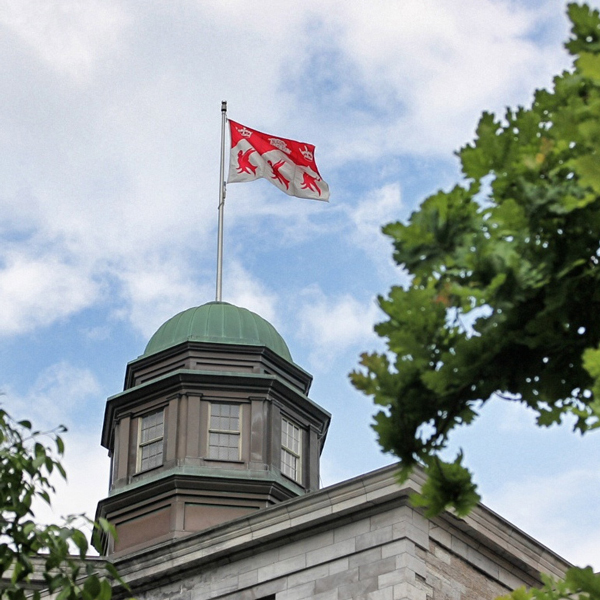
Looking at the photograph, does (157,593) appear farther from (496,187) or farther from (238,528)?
(496,187)

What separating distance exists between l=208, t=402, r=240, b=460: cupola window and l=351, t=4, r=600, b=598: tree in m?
22.8

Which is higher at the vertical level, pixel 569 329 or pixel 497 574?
pixel 497 574

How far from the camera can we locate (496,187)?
7.40m

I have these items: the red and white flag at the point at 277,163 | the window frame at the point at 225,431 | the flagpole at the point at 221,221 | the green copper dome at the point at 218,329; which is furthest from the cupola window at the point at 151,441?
the red and white flag at the point at 277,163

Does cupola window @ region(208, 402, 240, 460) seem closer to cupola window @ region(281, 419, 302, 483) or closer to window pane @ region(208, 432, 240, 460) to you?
window pane @ region(208, 432, 240, 460)

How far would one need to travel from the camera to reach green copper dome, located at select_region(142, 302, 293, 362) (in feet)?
106

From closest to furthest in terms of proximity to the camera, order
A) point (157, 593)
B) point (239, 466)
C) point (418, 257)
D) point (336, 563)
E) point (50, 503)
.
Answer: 1. point (418, 257)
2. point (50, 503)
3. point (336, 563)
4. point (157, 593)
5. point (239, 466)

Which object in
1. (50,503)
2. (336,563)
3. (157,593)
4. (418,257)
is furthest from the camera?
(157,593)

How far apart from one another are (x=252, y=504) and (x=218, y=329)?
5115 millimetres

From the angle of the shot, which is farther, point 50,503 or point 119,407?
point 119,407

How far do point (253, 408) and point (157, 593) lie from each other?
22.1 ft

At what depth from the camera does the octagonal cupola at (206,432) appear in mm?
29453

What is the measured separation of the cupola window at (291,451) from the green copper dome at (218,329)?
1917 millimetres

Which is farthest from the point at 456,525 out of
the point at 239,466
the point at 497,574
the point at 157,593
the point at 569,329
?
the point at 569,329
